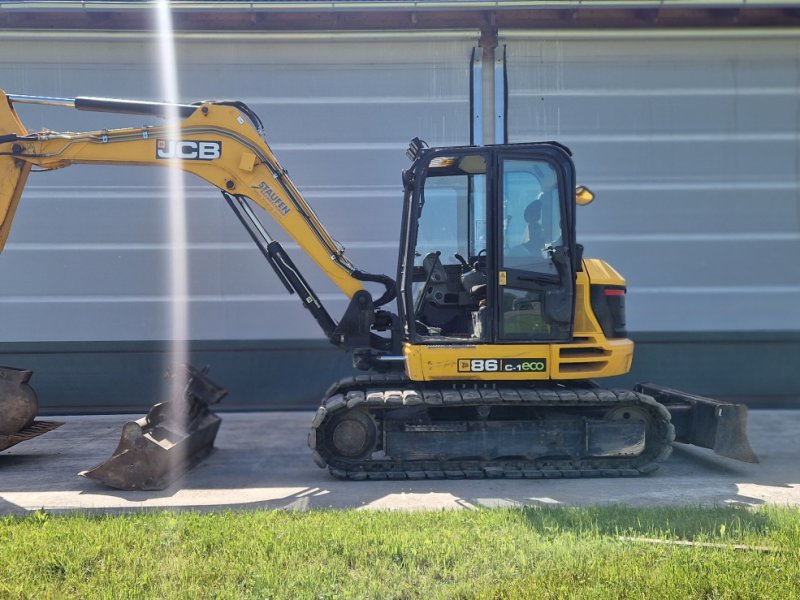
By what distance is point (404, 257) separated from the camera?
18.0 feet

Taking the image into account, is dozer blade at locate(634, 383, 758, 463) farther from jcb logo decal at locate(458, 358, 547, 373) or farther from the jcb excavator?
jcb logo decal at locate(458, 358, 547, 373)

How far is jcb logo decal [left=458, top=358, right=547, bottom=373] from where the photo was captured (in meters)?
5.23

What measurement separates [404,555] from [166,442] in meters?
2.85

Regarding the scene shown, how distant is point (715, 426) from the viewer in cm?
539

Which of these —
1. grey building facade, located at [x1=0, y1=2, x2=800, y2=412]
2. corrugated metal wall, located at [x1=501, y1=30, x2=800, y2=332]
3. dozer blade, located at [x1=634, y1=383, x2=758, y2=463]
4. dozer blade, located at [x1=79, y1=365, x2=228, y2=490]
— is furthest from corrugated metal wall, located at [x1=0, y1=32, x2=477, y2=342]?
dozer blade, located at [x1=634, y1=383, x2=758, y2=463]

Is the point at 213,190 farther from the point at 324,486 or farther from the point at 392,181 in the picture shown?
the point at 324,486

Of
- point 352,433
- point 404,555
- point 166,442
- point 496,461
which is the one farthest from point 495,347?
point 166,442

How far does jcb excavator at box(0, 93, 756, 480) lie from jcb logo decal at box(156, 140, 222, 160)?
0.5 inches

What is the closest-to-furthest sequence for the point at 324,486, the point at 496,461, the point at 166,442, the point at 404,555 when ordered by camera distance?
the point at 404,555, the point at 324,486, the point at 166,442, the point at 496,461

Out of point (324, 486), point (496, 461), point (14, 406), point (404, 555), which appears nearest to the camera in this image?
point (404, 555)

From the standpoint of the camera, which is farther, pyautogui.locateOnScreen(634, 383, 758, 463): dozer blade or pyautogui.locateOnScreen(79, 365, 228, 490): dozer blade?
pyautogui.locateOnScreen(634, 383, 758, 463): dozer blade

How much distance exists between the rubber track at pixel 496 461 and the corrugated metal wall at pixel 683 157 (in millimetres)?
3441

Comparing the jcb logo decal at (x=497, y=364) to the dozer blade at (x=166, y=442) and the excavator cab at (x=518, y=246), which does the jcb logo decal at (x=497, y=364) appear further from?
the dozer blade at (x=166, y=442)

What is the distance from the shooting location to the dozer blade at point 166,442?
495 centimetres
